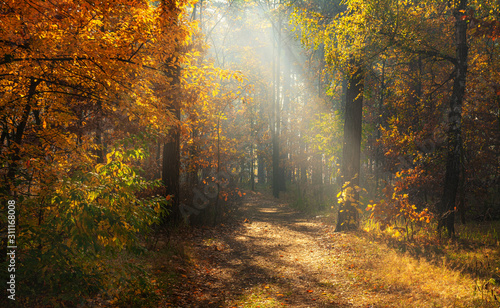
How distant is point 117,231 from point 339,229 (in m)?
7.99

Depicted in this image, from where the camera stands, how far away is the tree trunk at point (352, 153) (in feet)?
32.6

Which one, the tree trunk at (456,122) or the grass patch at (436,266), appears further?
the tree trunk at (456,122)

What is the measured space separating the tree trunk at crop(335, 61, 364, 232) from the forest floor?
69cm

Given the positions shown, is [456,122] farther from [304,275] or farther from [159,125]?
[159,125]

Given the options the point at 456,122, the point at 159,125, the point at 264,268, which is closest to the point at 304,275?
the point at 264,268

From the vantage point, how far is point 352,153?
10156mm

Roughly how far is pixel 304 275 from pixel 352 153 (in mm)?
4913

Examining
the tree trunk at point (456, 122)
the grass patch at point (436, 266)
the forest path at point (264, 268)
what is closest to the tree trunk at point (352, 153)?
the forest path at point (264, 268)

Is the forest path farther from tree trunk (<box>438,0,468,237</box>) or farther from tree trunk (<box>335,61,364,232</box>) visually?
tree trunk (<box>438,0,468,237</box>)

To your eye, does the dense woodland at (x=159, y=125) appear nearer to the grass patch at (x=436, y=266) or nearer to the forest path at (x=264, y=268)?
the grass patch at (x=436, y=266)

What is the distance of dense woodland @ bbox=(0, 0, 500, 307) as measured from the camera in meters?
3.76

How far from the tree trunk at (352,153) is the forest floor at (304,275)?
691 millimetres

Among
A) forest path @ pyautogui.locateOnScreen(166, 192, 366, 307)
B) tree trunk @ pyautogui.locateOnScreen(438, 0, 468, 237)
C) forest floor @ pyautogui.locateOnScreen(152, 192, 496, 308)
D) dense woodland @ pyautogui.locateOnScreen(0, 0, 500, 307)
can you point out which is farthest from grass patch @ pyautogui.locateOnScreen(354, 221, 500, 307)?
forest path @ pyautogui.locateOnScreen(166, 192, 366, 307)

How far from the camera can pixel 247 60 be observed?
3222 cm
